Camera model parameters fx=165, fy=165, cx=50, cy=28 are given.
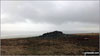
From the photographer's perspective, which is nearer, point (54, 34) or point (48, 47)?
point (48, 47)

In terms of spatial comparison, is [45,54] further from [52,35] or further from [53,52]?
[52,35]

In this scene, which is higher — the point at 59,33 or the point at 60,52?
the point at 59,33

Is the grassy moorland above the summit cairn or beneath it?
beneath

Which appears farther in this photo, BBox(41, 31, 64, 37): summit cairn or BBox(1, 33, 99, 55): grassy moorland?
BBox(41, 31, 64, 37): summit cairn

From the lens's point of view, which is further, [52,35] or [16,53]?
[52,35]

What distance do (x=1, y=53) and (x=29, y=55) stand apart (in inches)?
250

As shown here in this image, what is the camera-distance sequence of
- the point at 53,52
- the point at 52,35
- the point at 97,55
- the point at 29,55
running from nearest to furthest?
the point at 97,55, the point at 29,55, the point at 53,52, the point at 52,35

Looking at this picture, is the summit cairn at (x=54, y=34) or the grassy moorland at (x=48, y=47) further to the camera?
the summit cairn at (x=54, y=34)

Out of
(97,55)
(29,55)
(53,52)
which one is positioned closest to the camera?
(97,55)

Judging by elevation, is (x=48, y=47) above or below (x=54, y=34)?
below

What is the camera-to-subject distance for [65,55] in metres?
33.8

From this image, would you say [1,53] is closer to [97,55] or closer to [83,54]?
[83,54]

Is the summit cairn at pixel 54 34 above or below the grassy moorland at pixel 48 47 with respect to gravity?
above

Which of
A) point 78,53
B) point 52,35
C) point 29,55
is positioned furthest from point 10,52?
point 52,35
